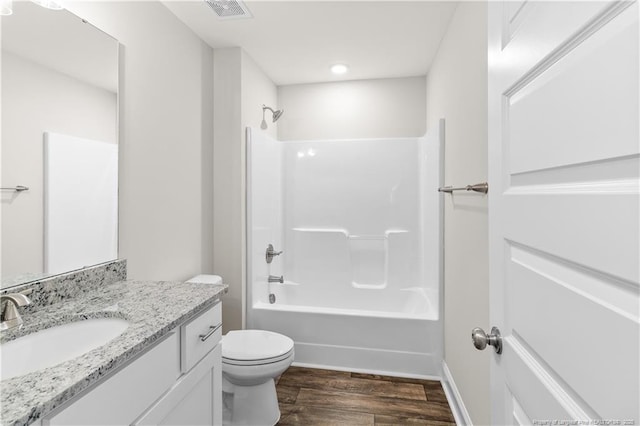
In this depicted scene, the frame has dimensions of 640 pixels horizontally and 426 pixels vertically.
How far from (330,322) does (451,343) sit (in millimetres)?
861

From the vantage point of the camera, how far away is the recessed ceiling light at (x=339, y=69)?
2.87 metres

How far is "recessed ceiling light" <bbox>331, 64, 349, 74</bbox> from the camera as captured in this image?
2.87 m

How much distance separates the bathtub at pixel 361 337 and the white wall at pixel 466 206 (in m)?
0.18

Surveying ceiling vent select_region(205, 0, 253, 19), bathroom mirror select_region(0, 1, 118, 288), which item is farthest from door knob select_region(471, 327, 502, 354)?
ceiling vent select_region(205, 0, 253, 19)

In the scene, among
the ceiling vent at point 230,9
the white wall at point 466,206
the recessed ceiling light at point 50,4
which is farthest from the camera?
the ceiling vent at point 230,9

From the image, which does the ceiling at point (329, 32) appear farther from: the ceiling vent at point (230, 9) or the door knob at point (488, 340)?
the door knob at point (488, 340)

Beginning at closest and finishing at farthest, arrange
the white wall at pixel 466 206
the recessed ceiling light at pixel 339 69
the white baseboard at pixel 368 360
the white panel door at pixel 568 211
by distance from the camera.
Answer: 1. the white panel door at pixel 568 211
2. the white wall at pixel 466 206
3. the white baseboard at pixel 368 360
4. the recessed ceiling light at pixel 339 69

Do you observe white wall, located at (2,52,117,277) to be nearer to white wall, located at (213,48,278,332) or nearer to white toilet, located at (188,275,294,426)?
white toilet, located at (188,275,294,426)

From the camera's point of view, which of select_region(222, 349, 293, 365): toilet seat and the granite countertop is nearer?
the granite countertop

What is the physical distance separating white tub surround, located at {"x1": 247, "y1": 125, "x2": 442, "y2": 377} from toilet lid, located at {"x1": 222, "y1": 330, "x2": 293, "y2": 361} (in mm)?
459

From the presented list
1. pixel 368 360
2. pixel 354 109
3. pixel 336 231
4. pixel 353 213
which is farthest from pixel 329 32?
pixel 368 360

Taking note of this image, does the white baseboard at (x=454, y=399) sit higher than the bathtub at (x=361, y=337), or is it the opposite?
the bathtub at (x=361, y=337)

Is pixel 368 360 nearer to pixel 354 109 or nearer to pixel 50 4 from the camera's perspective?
pixel 354 109

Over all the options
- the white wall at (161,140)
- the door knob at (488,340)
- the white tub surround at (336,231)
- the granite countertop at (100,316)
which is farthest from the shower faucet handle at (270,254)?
the door knob at (488,340)
